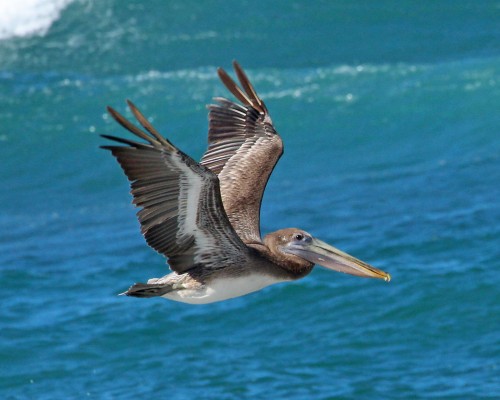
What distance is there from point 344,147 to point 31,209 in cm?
505

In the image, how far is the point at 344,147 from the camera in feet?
57.6

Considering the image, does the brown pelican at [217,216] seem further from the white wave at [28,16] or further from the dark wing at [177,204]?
the white wave at [28,16]

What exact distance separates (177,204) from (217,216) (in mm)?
269

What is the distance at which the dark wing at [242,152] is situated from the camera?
324 inches

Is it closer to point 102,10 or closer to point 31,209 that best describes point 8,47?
point 102,10

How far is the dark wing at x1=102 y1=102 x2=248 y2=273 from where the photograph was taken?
21.3ft

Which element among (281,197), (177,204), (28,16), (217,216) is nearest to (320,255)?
(217,216)

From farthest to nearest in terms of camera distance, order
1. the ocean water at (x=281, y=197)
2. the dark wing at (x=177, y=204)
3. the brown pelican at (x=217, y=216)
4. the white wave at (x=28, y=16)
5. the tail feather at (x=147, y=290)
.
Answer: the white wave at (x=28, y=16)
the ocean water at (x=281, y=197)
the tail feather at (x=147, y=290)
the brown pelican at (x=217, y=216)
the dark wing at (x=177, y=204)

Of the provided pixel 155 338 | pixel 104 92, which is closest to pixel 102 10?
pixel 104 92

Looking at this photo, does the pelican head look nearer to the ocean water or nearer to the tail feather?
the tail feather

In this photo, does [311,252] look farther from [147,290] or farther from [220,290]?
[147,290]

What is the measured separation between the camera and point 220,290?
293 inches

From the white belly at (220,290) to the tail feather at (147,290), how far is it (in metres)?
0.11

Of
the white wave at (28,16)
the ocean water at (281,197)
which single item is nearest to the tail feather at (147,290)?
the ocean water at (281,197)
